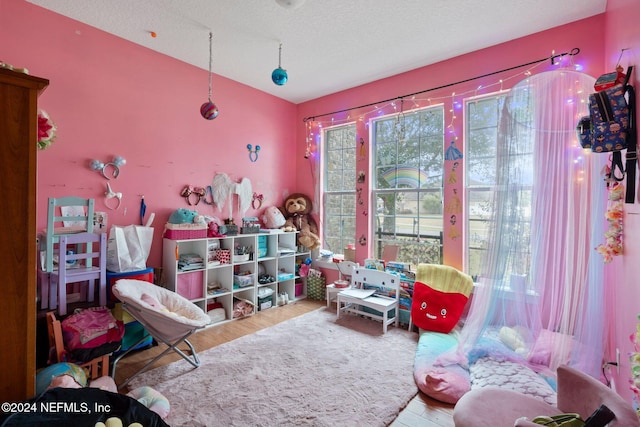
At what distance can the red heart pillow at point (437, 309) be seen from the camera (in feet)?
10.00

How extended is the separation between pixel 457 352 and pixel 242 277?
2.54 meters

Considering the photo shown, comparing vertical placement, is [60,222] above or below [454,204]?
below

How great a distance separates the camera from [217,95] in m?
3.84

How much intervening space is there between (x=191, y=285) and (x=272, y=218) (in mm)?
1436

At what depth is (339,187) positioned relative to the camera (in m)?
4.55

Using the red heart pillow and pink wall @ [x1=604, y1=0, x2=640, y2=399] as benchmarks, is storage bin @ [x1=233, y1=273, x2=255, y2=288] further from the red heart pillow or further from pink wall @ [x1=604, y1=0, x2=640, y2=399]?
pink wall @ [x1=604, y1=0, x2=640, y2=399]

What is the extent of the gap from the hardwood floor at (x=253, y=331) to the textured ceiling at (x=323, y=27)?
123 inches

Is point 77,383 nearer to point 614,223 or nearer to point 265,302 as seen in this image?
point 265,302

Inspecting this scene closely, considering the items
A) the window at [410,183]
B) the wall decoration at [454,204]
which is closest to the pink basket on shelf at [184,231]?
the window at [410,183]

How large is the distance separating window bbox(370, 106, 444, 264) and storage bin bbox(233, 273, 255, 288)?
1724mm

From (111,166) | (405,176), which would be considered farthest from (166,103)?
(405,176)

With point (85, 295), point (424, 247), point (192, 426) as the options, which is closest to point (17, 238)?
point (192, 426)

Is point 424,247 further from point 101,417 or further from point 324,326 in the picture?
point 101,417

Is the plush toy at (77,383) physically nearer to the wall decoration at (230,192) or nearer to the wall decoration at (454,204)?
the wall decoration at (230,192)
